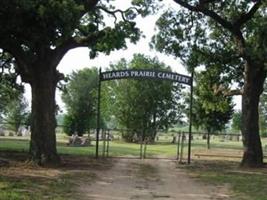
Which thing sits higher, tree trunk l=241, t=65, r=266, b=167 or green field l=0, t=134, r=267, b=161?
tree trunk l=241, t=65, r=266, b=167

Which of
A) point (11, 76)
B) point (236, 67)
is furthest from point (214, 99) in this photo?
point (11, 76)

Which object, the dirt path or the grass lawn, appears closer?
the dirt path

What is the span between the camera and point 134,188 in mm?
15406

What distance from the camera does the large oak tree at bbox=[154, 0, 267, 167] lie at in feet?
83.9

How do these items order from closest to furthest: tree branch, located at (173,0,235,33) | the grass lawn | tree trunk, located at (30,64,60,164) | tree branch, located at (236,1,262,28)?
the grass lawn → tree trunk, located at (30,64,60,164) → tree branch, located at (173,0,235,33) → tree branch, located at (236,1,262,28)

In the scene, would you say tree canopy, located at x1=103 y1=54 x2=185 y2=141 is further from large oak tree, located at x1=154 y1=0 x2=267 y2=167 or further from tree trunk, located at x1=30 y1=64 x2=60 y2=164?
tree trunk, located at x1=30 y1=64 x2=60 y2=164

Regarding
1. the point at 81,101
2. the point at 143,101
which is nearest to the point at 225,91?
the point at 143,101

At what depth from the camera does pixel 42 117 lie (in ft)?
69.4

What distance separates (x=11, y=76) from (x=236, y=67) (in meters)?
12.0

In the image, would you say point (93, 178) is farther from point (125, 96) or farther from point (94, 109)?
point (94, 109)

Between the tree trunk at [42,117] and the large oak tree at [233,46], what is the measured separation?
792 cm

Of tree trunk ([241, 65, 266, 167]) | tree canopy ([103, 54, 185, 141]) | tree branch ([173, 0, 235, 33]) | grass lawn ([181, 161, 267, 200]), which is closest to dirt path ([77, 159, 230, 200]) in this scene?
grass lawn ([181, 161, 267, 200])

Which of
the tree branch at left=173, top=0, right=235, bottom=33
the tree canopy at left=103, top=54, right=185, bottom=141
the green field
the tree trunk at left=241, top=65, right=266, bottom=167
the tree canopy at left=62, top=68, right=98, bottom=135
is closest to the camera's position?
the tree branch at left=173, top=0, right=235, bottom=33

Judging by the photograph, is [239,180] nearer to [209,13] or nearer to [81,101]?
[209,13]
